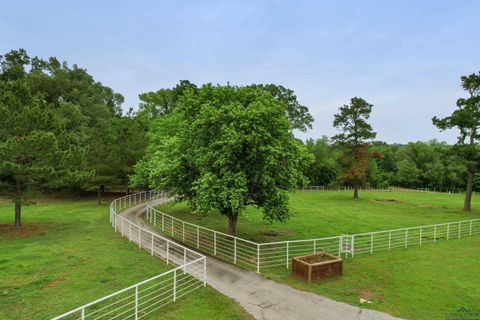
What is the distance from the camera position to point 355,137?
42.9 m

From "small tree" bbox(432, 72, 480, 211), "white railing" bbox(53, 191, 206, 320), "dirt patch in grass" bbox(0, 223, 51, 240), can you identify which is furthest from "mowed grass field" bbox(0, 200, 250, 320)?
"small tree" bbox(432, 72, 480, 211)

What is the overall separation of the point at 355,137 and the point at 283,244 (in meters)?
28.9

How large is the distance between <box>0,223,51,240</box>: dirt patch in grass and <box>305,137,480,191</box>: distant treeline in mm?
34670

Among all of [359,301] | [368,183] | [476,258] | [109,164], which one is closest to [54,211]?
[109,164]

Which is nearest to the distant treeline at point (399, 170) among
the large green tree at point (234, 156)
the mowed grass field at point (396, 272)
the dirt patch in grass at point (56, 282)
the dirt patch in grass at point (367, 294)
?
the mowed grass field at point (396, 272)

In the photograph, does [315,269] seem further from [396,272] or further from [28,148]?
[28,148]

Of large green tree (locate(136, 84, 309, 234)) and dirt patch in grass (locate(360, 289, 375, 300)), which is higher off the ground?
large green tree (locate(136, 84, 309, 234))

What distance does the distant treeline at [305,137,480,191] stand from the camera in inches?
2392

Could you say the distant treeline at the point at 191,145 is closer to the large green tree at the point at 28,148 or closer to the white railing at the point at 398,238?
the large green tree at the point at 28,148

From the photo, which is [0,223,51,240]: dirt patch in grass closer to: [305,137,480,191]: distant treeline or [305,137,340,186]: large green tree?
[305,137,480,191]: distant treeline

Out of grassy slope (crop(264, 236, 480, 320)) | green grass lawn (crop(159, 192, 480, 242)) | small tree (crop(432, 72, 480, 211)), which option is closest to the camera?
grassy slope (crop(264, 236, 480, 320))

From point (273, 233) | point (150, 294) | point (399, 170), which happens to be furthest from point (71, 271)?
point (399, 170)

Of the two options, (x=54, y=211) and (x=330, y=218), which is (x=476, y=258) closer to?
(x=330, y=218)

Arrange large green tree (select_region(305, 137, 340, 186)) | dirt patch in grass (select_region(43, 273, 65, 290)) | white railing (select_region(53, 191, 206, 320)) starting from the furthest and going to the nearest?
large green tree (select_region(305, 137, 340, 186)) < dirt patch in grass (select_region(43, 273, 65, 290)) < white railing (select_region(53, 191, 206, 320))
